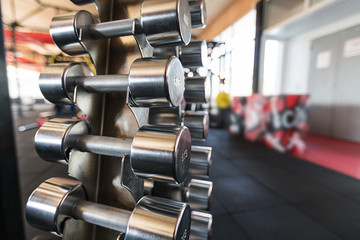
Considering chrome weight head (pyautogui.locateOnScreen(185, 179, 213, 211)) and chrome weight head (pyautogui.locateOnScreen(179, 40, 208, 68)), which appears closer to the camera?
chrome weight head (pyautogui.locateOnScreen(179, 40, 208, 68))

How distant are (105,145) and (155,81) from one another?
23 centimetres

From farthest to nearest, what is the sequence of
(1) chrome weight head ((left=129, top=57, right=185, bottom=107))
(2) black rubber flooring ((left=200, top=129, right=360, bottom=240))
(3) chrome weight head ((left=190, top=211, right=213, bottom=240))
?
(2) black rubber flooring ((left=200, top=129, right=360, bottom=240))
(3) chrome weight head ((left=190, top=211, right=213, bottom=240))
(1) chrome weight head ((left=129, top=57, right=185, bottom=107))

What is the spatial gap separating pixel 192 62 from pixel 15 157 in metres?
0.56

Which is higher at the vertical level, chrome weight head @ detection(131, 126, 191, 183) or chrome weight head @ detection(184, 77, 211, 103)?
chrome weight head @ detection(184, 77, 211, 103)

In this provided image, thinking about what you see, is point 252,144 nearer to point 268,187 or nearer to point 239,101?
point 239,101

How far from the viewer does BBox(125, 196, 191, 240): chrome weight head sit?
0.38 m

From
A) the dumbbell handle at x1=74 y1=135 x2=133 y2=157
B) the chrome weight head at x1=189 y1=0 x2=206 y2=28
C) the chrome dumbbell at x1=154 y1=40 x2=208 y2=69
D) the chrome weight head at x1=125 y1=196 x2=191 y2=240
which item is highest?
the chrome weight head at x1=189 y1=0 x2=206 y2=28

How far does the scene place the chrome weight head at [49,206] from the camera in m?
0.47

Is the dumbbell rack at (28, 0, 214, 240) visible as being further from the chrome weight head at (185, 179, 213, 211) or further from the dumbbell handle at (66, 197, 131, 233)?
the chrome weight head at (185, 179, 213, 211)

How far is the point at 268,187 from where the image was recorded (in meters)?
1.91

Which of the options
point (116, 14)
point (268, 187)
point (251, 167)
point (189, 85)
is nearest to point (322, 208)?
point (268, 187)

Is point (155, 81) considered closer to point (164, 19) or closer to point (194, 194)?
point (164, 19)

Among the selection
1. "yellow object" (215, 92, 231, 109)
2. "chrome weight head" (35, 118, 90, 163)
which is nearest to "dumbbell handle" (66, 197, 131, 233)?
"chrome weight head" (35, 118, 90, 163)

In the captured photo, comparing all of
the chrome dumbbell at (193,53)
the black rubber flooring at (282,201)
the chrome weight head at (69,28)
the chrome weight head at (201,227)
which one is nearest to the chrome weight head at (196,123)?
the chrome dumbbell at (193,53)
